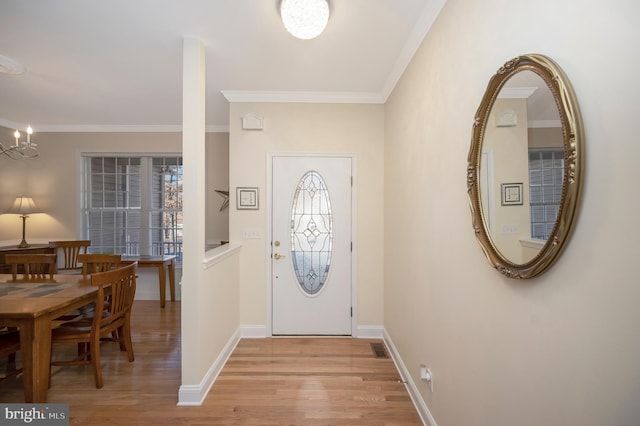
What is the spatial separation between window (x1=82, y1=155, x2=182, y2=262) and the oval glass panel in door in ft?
7.70

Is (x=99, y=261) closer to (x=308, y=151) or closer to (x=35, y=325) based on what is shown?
(x=35, y=325)

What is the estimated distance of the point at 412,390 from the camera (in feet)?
7.06

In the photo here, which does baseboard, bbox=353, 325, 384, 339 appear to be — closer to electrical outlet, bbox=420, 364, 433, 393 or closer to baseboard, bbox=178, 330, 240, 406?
electrical outlet, bbox=420, 364, 433, 393

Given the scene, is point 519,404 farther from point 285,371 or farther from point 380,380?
point 285,371

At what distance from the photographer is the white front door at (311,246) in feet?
10.6

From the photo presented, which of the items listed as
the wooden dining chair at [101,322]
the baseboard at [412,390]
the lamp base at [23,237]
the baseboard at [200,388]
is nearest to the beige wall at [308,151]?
the baseboard at [412,390]

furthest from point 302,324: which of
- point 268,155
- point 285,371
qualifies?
point 268,155

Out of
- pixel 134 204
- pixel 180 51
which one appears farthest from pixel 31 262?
pixel 180 51

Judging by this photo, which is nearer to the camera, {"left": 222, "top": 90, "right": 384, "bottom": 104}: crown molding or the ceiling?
the ceiling

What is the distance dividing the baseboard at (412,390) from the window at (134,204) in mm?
3502

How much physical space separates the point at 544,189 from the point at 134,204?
520cm

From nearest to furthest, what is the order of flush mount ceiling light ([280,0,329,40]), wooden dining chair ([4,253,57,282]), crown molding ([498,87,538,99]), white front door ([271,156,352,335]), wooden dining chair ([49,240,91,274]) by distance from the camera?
crown molding ([498,87,538,99]), flush mount ceiling light ([280,0,329,40]), wooden dining chair ([4,253,57,282]), white front door ([271,156,352,335]), wooden dining chair ([49,240,91,274])

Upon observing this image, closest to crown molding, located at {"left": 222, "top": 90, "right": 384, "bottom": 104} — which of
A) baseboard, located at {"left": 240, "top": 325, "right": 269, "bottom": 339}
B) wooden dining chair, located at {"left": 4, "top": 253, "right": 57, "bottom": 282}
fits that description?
wooden dining chair, located at {"left": 4, "top": 253, "right": 57, "bottom": 282}

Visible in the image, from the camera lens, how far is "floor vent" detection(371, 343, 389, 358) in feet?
9.22
